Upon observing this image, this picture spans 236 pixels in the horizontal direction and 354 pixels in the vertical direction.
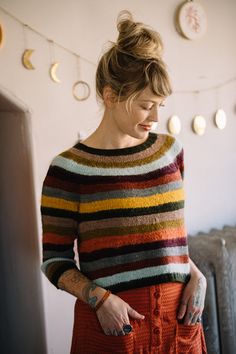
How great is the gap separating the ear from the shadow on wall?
0.65 metres

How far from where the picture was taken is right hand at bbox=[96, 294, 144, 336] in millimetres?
841

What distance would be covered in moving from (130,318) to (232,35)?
167 centimetres

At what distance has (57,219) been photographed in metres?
0.90

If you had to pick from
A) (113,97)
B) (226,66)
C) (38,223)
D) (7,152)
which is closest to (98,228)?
(113,97)

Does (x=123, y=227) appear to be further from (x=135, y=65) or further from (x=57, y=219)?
(x=135, y=65)

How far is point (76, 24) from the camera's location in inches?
62.5

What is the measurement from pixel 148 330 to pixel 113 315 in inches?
4.1

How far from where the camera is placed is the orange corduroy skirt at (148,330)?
2.87 ft

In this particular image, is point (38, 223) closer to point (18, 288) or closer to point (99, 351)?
point (18, 288)

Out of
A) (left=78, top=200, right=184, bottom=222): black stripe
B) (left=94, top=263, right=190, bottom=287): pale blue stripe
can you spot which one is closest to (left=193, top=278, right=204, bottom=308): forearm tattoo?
(left=94, top=263, right=190, bottom=287): pale blue stripe

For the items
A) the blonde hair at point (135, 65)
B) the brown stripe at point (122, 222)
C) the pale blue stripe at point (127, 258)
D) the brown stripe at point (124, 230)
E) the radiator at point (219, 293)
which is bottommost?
the radiator at point (219, 293)

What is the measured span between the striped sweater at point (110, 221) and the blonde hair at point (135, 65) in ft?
0.52

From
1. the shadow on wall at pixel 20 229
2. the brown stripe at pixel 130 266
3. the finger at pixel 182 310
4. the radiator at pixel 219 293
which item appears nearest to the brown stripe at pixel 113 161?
the brown stripe at pixel 130 266

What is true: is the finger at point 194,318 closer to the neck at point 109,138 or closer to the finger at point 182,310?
the finger at point 182,310
